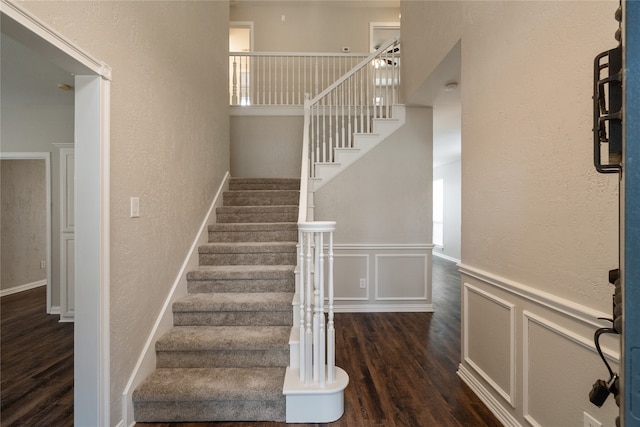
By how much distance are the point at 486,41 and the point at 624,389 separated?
2014 millimetres

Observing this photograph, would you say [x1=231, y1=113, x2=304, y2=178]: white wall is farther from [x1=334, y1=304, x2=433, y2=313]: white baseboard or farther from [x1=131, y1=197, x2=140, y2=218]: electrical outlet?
[x1=131, y1=197, x2=140, y2=218]: electrical outlet

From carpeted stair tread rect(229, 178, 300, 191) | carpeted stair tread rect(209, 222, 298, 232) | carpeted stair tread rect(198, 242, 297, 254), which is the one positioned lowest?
carpeted stair tread rect(198, 242, 297, 254)

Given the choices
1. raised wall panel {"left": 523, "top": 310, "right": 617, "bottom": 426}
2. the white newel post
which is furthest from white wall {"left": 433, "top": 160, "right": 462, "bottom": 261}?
the white newel post

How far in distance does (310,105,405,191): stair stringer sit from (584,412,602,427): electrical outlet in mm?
3039

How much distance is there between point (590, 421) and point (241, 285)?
89.9 inches

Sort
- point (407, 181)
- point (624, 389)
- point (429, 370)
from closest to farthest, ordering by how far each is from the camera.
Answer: point (624, 389) < point (429, 370) < point (407, 181)

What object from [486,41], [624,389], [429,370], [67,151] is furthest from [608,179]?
[67,151]

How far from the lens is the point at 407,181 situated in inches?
150

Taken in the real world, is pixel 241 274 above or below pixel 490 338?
above

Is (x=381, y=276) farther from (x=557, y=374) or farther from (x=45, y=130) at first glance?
(x=45, y=130)

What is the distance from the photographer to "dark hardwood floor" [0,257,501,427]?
180 cm

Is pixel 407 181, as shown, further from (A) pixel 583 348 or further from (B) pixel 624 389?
(B) pixel 624 389

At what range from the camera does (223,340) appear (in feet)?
6.71

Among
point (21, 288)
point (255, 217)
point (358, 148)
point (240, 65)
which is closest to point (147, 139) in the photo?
point (255, 217)
